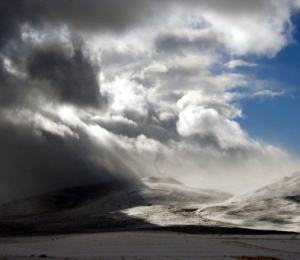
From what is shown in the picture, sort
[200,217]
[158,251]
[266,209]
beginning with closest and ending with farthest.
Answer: [158,251] < [200,217] < [266,209]

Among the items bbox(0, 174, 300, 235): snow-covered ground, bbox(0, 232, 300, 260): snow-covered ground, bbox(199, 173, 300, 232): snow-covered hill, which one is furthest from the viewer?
bbox(0, 174, 300, 235): snow-covered ground

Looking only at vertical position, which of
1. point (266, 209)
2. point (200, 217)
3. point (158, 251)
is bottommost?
point (158, 251)

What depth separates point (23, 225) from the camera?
11619 centimetres

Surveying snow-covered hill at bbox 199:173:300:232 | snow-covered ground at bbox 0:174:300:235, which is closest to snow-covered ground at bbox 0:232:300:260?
snow-covered ground at bbox 0:174:300:235

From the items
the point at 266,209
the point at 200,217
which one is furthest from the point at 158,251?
the point at 266,209

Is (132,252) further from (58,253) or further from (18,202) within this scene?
(18,202)

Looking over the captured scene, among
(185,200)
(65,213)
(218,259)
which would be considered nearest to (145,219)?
(65,213)

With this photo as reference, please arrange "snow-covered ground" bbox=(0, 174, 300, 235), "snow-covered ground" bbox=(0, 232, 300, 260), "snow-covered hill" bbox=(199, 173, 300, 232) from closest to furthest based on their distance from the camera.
Result: "snow-covered ground" bbox=(0, 232, 300, 260)
"snow-covered hill" bbox=(199, 173, 300, 232)
"snow-covered ground" bbox=(0, 174, 300, 235)

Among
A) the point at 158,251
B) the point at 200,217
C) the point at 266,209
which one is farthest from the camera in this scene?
the point at 266,209

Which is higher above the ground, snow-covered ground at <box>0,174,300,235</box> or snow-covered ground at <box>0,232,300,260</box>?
snow-covered ground at <box>0,174,300,235</box>

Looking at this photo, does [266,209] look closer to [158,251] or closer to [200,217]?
[200,217]

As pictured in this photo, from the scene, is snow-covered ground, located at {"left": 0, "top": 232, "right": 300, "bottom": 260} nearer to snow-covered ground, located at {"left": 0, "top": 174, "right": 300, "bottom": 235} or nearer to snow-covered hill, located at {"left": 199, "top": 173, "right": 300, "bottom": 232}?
snow-covered ground, located at {"left": 0, "top": 174, "right": 300, "bottom": 235}

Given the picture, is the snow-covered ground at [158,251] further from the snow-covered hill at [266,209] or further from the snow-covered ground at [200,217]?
the snow-covered hill at [266,209]

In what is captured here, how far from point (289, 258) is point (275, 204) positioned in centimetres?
7278
